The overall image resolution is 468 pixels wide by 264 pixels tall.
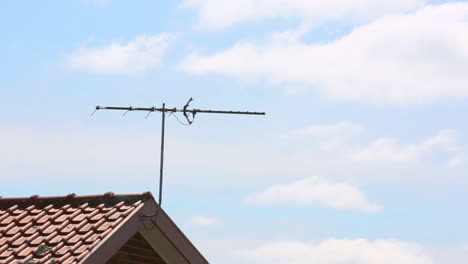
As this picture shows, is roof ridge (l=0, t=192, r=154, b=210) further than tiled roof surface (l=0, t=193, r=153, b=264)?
Yes

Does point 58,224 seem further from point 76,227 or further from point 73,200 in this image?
point 73,200

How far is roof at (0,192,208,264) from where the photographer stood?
1385cm

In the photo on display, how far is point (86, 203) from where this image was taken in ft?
51.7

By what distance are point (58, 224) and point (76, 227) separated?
62 centimetres

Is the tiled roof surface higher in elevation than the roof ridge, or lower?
lower

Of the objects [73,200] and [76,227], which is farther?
[73,200]

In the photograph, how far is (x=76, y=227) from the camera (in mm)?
14664

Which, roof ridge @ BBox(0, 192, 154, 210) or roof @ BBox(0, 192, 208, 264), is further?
roof ridge @ BBox(0, 192, 154, 210)

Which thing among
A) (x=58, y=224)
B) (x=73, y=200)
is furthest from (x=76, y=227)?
(x=73, y=200)

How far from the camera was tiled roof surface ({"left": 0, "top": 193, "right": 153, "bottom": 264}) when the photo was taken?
13930 millimetres

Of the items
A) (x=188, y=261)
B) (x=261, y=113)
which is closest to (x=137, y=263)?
(x=188, y=261)

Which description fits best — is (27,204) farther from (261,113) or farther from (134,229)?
(261,113)

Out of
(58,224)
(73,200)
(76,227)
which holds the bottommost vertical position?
(76,227)

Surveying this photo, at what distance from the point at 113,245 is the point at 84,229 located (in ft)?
2.44
